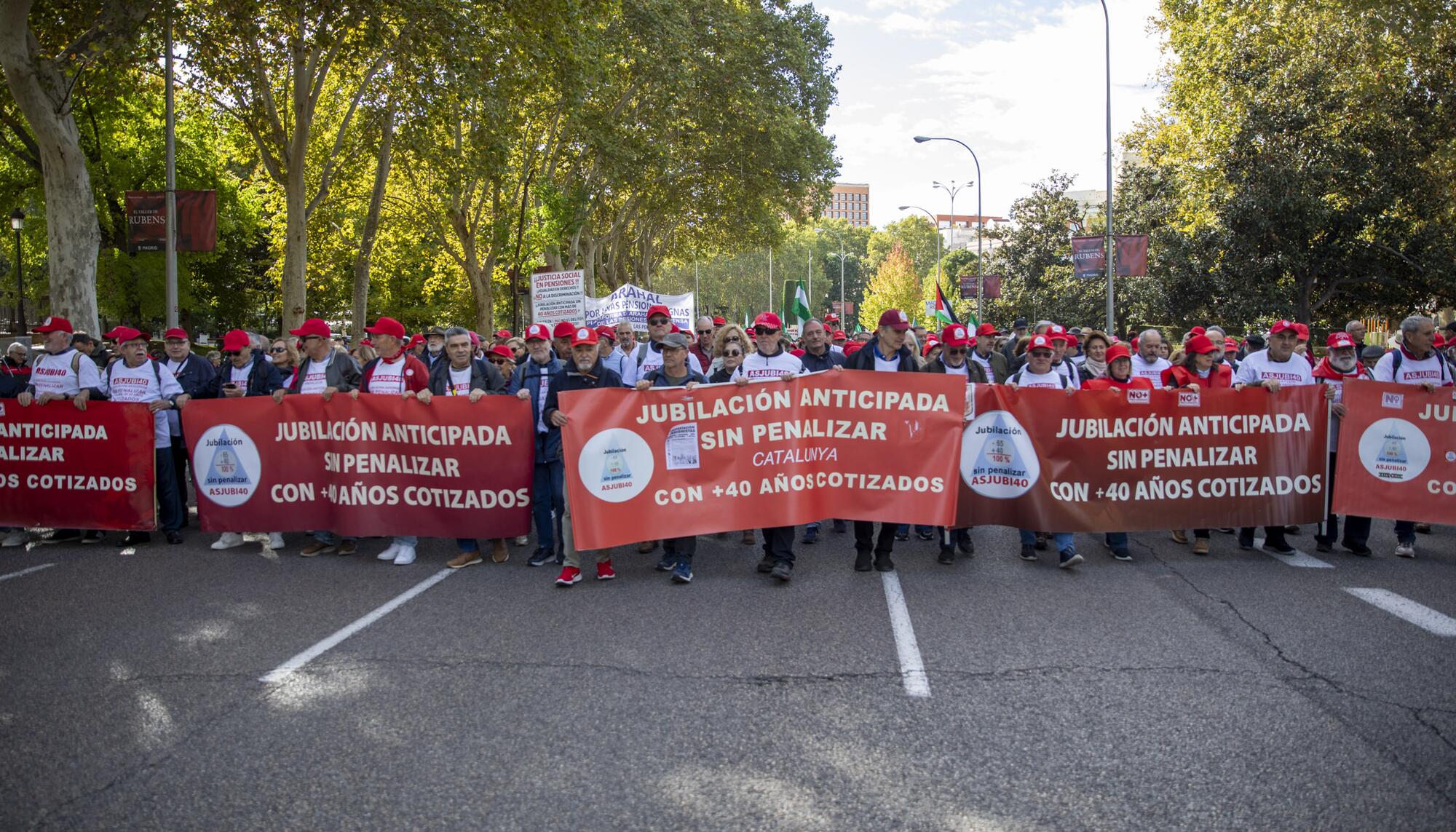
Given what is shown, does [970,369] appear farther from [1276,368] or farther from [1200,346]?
[1276,368]

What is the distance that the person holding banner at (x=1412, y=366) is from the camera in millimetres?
8008

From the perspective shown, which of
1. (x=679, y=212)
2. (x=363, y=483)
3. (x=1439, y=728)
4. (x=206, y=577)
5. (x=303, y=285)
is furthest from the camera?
(x=679, y=212)

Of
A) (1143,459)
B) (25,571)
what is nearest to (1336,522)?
(1143,459)

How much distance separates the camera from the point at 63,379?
9.03 metres

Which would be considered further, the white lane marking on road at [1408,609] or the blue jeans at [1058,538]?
the blue jeans at [1058,538]

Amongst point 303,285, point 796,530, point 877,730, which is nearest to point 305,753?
point 877,730

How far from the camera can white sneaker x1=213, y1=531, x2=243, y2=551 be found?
843 cm

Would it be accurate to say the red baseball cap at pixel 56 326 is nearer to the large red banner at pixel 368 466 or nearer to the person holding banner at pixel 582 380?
the large red banner at pixel 368 466

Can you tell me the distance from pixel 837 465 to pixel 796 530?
2.17 m

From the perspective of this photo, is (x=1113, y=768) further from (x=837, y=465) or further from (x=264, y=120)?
(x=264, y=120)

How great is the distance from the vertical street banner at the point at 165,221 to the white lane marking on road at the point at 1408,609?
17898 mm

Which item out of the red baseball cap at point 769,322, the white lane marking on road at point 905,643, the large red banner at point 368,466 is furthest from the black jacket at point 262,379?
the white lane marking on road at point 905,643

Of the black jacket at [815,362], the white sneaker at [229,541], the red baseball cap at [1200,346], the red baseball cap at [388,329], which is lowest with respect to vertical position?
the white sneaker at [229,541]

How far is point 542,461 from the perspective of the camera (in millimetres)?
7598
